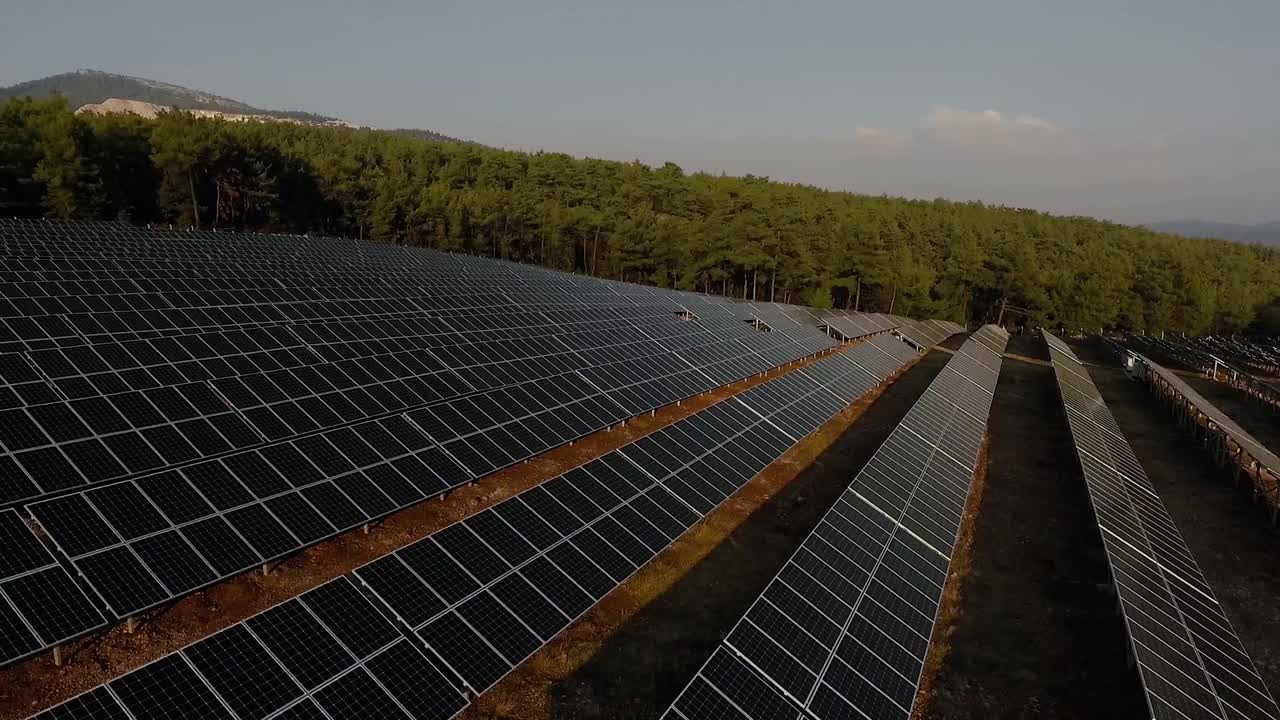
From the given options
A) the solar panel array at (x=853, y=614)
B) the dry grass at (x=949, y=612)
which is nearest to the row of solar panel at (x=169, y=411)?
the solar panel array at (x=853, y=614)

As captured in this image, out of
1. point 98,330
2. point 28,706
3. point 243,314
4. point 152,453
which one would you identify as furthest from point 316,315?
point 28,706

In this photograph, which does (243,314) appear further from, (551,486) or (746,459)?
(746,459)

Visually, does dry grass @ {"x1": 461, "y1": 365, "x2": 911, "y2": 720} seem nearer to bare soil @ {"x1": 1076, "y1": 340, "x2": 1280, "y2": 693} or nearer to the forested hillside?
bare soil @ {"x1": 1076, "y1": 340, "x2": 1280, "y2": 693}

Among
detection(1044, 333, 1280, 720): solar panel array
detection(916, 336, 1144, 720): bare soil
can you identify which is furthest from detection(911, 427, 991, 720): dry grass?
detection(1044, 333, 1280, 720): solar panel array

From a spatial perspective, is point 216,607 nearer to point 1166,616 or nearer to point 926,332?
point 1166,616

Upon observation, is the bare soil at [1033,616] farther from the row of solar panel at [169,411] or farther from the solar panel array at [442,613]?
the row of solar panel at [169,411]
